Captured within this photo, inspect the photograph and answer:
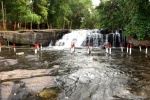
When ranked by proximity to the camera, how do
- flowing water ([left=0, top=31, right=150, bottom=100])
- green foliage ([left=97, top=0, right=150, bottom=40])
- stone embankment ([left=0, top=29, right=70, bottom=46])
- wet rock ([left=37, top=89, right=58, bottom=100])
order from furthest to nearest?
1. stone embankment ([left=0, top=29, right=70, bottom=46])
2. green foliage ([left=97, top=0, right=150, bottom=40])
3. flowing water ([left=0, top=31, right=150, bottom=100])
4. wet rock ([left=37, top=89, right=58, bottom=100])

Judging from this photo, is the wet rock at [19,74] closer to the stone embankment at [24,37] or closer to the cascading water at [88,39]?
the cascading water at [88,39]

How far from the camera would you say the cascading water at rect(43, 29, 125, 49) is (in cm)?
3303

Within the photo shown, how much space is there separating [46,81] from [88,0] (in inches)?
2251

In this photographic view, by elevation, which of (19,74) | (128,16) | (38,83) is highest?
(128,16)

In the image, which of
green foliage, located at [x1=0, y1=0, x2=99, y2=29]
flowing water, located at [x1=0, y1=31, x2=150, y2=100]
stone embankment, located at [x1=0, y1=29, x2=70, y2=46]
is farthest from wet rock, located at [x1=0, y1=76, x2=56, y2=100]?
green foliage, located at [x1=0, y1=0, x2=99, y2=29]

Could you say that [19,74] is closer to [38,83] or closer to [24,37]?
[38,83]

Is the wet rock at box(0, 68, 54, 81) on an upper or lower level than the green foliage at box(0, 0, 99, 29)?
lower

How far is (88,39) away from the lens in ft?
114

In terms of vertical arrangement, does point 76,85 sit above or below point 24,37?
below

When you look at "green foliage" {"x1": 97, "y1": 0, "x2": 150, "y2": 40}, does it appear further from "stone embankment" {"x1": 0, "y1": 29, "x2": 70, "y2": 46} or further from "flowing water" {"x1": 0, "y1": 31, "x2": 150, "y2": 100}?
"flowing water" {"x1": 0, "y1": 31, "x2": 150, "y2": 100}

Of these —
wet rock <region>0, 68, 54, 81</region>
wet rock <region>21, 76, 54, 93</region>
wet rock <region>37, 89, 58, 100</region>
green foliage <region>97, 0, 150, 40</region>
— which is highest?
Answer: green foliage <region>97, 0, 150, 40</region>

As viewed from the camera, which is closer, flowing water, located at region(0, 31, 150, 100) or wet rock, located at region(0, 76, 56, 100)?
wet rock, located at region(0, 76, 56, 100)

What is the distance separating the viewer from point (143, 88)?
9844 mm

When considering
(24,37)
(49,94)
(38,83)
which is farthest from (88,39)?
(49,94)
